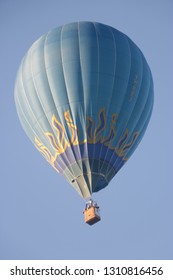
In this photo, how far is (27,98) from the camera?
35.5 meters

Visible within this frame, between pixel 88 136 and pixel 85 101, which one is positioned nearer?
pixel 88 136

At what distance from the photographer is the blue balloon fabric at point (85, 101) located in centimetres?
3425

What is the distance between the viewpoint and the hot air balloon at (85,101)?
112 feet

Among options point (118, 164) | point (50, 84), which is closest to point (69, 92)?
point (50, 84)

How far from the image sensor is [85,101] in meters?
34.4

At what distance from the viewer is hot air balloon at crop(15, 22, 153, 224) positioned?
34.2 meters

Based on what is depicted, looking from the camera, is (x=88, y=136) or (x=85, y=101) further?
(x=85, y=101)

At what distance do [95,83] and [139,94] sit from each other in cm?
170

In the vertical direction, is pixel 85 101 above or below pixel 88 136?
above

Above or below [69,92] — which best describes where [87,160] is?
below

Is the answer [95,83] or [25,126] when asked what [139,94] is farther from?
[25,126]

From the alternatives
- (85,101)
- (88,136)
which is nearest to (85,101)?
(85,101)

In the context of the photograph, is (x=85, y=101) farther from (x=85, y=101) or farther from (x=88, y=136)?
(x=88, y=136)

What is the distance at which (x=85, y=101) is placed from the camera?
34406 millimetres
